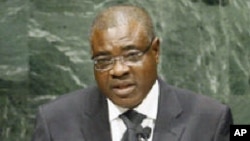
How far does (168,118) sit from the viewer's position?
2.34 m

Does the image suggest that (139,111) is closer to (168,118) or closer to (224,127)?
(168,118)

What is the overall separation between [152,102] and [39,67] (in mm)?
1744

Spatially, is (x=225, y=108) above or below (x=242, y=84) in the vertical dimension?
above

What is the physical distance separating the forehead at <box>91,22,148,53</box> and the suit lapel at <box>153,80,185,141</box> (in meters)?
0.29

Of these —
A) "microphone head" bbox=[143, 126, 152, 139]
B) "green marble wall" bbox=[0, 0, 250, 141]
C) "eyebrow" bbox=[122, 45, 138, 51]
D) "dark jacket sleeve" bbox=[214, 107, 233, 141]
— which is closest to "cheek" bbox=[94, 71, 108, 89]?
"eyebrow" bbox=[122, 45, 138, 51]

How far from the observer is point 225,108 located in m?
2.38

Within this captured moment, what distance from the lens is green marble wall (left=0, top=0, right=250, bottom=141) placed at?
12.8 ft

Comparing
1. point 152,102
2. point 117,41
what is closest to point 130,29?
point 117,41

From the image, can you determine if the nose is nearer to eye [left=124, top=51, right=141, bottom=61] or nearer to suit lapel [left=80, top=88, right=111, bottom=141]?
eye [left=124, top=51, right=141, bottom=61]

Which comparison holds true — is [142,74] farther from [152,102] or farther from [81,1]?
[81,1]

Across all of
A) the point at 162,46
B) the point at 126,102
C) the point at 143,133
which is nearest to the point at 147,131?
the point at 143,133

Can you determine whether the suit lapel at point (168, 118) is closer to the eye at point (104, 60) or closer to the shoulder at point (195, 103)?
the shoulder at point (195, 103)

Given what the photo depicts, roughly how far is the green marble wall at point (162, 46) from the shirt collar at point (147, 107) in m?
1.58

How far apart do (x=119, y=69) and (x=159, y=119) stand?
28cm
